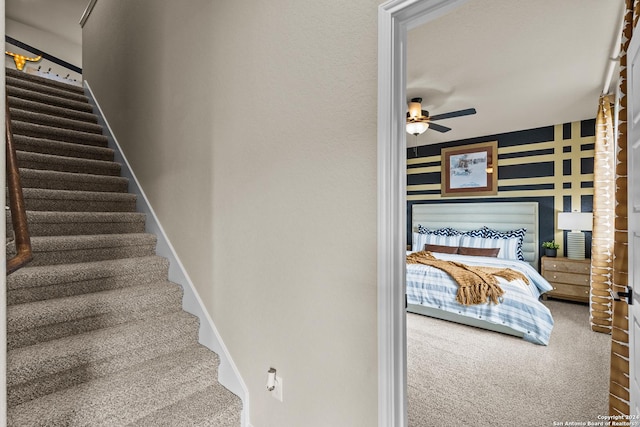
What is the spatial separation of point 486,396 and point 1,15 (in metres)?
2.94

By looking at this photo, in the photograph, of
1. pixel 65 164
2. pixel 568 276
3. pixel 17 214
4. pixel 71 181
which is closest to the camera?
pixel 17 214

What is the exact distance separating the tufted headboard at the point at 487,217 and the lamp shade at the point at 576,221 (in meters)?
0.61

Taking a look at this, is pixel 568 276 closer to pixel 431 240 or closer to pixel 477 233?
pixel 477 233

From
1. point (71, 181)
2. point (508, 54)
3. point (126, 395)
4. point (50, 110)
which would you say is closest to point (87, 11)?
point (50, 110)

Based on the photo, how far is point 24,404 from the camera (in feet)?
4.96

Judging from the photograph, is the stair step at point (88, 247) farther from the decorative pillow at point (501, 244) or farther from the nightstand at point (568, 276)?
the nightstand at point (568, 276)

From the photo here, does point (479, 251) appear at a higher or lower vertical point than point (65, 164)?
lower

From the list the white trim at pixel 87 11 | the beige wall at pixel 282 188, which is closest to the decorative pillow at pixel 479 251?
the beige wall at pixel 282 188

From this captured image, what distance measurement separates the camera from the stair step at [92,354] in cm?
154

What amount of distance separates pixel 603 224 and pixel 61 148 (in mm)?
5397

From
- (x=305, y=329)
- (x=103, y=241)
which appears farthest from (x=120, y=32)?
(x=305, y=329)

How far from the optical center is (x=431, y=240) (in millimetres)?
6000

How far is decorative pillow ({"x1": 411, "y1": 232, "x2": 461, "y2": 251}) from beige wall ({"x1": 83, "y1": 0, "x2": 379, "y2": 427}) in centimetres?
464

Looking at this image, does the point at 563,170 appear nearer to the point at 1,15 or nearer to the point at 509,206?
the point at 509,206
